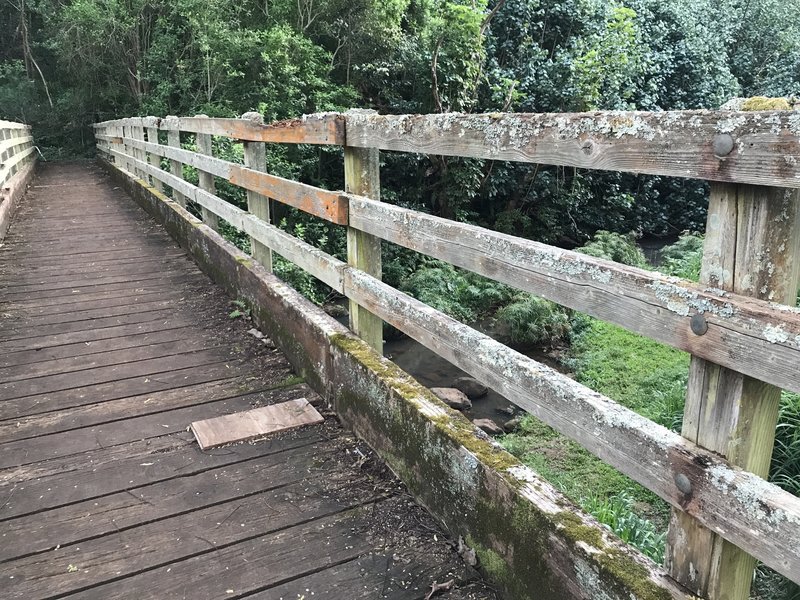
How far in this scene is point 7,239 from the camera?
7938 mm

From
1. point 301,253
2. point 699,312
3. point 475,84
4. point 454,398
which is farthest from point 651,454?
point 475,84

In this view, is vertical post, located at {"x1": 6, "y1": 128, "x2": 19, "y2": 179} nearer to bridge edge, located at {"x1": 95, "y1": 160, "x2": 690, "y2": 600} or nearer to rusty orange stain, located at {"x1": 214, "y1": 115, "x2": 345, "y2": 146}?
rusty orange stain, located at {"x1": 214, "y1": 115, "x2": 345, "y2": 146}

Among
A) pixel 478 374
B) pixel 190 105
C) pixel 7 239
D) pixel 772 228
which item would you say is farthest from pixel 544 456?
pixel 190 105

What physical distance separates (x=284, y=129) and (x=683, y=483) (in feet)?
10.2

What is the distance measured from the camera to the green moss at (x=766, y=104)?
1374mm

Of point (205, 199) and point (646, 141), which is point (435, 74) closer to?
point (205, 199)

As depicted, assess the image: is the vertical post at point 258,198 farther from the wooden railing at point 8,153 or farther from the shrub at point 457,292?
the shrub at point 457,292

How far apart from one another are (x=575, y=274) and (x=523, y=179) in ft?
46.6

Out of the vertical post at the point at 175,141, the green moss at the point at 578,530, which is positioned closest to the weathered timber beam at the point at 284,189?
the vertical post at the point at 175,141

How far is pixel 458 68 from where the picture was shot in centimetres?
1302

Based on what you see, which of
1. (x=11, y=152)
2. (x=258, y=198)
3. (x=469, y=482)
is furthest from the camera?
(x=11, y=152)

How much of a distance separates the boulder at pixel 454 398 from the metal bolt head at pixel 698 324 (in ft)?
21.3

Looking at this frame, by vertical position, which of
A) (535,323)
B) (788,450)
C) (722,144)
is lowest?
(535,323)

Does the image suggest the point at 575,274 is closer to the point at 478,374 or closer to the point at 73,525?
the point at 478,374
